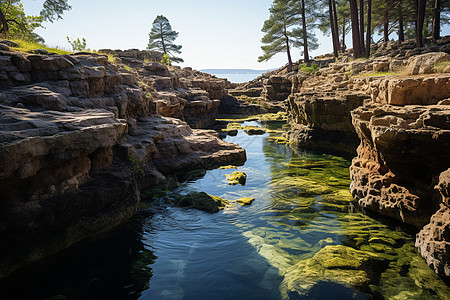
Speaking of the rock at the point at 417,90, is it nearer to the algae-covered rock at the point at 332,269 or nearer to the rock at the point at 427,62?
the rock at the point at 427,62

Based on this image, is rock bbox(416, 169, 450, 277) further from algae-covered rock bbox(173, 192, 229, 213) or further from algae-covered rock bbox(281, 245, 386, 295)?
algae-covered rock bbox(173, 192, 229, 213)

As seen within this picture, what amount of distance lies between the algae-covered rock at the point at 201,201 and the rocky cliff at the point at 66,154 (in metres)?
1.48

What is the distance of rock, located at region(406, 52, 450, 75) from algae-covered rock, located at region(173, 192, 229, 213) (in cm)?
752

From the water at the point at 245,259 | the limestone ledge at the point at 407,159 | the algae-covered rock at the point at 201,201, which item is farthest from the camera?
the algae-covered rock at the point at 201,201

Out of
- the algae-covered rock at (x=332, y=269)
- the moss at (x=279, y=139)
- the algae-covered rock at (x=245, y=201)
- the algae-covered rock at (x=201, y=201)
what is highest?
the moss at (x=279, y=139)

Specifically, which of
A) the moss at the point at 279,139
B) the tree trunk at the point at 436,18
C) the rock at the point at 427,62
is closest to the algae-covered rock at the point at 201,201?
the rock at the point at 427,62

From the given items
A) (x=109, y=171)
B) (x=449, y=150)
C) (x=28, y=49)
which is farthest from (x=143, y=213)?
(x=449, y=150)

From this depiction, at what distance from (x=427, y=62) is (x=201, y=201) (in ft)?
27.6

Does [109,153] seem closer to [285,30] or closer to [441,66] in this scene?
[441,66]

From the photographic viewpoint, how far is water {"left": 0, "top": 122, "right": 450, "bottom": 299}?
5668 millimetres

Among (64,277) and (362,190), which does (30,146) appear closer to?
(64,277)

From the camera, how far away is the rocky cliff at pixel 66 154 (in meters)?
6.04

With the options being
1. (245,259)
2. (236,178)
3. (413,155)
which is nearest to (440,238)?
(413,155)

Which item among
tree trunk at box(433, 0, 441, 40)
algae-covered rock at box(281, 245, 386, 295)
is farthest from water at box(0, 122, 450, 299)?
tree trunk at box(433, 0, 441, 40)
